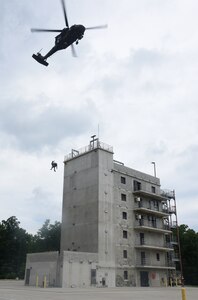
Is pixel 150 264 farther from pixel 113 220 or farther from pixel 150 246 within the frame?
pixel 113 220

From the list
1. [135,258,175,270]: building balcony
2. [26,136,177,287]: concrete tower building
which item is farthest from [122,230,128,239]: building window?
[135,258,175,270]: building balcony

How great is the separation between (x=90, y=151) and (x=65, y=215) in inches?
454

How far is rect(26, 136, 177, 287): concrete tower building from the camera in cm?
4988

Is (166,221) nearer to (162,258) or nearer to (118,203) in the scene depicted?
(162,258)

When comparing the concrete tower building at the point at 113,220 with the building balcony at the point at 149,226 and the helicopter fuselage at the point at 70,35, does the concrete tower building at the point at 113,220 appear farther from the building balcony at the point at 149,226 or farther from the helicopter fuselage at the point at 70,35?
the helicopter fuselage at the point at 70,35

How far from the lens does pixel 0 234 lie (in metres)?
95.1

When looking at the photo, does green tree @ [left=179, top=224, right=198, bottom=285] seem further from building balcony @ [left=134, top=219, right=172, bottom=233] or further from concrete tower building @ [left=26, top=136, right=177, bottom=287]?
building balcony @ [left=134, top=219, right=172, bottom=233]

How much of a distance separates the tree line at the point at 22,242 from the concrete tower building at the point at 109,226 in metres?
17.5

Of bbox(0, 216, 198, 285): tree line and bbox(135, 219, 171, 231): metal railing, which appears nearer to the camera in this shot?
bbox(135, 219, 171, 231): metal railing

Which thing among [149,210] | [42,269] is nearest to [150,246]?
[149,210]

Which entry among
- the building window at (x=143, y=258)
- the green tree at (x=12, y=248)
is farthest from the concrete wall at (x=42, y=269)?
the green tree at (x=12, y=248)

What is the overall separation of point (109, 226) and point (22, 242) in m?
51.9

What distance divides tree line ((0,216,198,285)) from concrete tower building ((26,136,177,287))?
1750cm

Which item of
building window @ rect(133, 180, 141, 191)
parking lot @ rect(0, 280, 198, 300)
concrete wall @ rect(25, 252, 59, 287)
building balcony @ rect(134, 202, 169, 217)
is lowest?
parking lot @ rect(0, 280, 198, 300)
